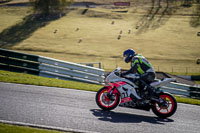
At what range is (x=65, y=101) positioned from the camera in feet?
27.2

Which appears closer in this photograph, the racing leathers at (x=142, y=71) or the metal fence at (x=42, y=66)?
the racing leathers at (x=142, y=71)

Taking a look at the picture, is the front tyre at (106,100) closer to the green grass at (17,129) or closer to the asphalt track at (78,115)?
the asphalt track at (78,115)

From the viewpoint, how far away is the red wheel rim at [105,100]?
7874 millimetres

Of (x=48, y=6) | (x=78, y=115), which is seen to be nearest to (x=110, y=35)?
(x=48, y=6)

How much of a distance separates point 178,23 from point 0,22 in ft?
152

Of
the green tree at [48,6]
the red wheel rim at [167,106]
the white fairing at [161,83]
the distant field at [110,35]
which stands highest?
the green tree at [48,6]

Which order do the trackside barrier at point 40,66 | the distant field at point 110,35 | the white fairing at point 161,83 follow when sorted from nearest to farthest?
the white fairing at point 161,83 < the trackside barrier at point 40,66 < the distant field at point 110,35

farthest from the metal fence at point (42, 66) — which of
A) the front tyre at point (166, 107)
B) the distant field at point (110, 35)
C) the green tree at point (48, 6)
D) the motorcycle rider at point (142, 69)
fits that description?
the green tree at point (48, 6)

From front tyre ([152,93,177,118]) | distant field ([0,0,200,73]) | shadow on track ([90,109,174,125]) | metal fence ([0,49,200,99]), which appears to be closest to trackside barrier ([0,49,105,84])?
metal fence ([0,49,200,99])

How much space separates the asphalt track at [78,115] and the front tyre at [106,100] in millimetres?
190

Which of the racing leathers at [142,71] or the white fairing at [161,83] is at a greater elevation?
the racing leathers at [142,71]

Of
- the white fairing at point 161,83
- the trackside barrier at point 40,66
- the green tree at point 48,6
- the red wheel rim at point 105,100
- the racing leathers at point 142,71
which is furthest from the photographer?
the green tree at point 48,6

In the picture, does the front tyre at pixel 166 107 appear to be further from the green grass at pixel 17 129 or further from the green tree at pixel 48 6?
the green tree at pixel 48 6

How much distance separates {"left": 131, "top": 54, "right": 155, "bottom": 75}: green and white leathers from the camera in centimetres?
776
